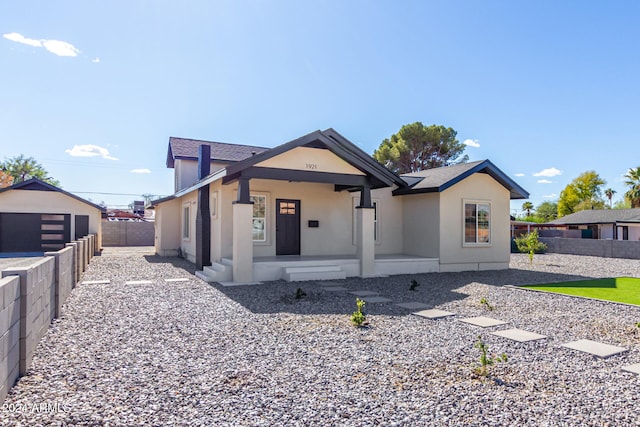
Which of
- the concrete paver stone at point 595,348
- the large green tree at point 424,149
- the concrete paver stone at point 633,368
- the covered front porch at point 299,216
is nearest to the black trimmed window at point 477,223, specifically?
the covered front porch at point 299,216

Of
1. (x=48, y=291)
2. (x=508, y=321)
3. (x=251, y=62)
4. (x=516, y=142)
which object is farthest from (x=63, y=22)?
(x=516, y=142)

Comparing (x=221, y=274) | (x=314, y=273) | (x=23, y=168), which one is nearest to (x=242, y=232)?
(x=221, y=274)

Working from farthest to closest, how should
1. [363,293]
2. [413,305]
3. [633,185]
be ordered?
[633,185]
[363,293]
[413,305]

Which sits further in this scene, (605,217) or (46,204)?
(605,217)

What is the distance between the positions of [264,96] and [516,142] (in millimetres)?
19773

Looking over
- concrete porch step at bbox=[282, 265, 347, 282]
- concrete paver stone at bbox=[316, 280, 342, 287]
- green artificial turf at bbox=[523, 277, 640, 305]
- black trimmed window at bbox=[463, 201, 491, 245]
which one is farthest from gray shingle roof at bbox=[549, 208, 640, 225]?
concrete paver stone at bbox=[316, 280, 342, 287]

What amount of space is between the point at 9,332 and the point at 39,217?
1920cm

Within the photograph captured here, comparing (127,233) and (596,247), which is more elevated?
(127,233)

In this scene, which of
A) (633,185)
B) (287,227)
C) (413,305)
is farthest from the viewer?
(633,185)

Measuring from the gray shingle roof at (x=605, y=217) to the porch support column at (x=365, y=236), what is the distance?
1117 inches

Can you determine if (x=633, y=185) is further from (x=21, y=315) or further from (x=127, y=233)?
(x=21, y=315)

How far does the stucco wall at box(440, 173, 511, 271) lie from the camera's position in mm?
13211

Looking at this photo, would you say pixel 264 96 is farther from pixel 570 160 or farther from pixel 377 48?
pixel 570 160

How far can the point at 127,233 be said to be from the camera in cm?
2702
